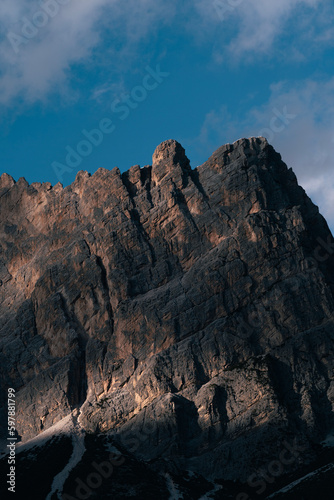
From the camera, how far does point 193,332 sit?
176750 mm

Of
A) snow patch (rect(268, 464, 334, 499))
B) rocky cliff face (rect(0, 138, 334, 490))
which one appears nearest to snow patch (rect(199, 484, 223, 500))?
rocky cliff face (rect(0, 138, 334, 490))

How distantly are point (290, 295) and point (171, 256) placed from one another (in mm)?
32143

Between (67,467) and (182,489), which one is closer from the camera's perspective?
(182,489)

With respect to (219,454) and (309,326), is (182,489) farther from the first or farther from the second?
(309,326)

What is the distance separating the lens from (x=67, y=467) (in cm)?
16000

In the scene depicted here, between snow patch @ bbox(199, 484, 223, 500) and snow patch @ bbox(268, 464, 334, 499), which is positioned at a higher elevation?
snow patch @ bbox(199, 484, 223, 500)

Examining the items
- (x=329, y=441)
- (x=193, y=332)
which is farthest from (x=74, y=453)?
(x=329, y=441)

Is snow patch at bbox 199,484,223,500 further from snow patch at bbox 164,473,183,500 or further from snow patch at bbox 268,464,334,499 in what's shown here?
snow patch at bbox 268,464,334,499

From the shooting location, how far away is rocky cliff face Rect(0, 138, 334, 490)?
526 ft

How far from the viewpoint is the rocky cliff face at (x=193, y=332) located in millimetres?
160375

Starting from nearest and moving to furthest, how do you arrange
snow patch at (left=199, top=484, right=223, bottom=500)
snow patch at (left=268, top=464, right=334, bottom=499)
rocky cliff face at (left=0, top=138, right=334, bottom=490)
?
snow patch at (left=268, top=464, right=334, bottom=499) → snow patch at (left=199, top=484, right=223, bottom=500) → rocky cliff face at (left=0, top=138, right=334, bottom=490)

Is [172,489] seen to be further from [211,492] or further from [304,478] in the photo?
[304,478]

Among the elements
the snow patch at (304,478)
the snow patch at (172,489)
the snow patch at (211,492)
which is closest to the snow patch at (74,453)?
the snow patch at (172,489)

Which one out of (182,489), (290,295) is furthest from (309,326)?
(182,489)
